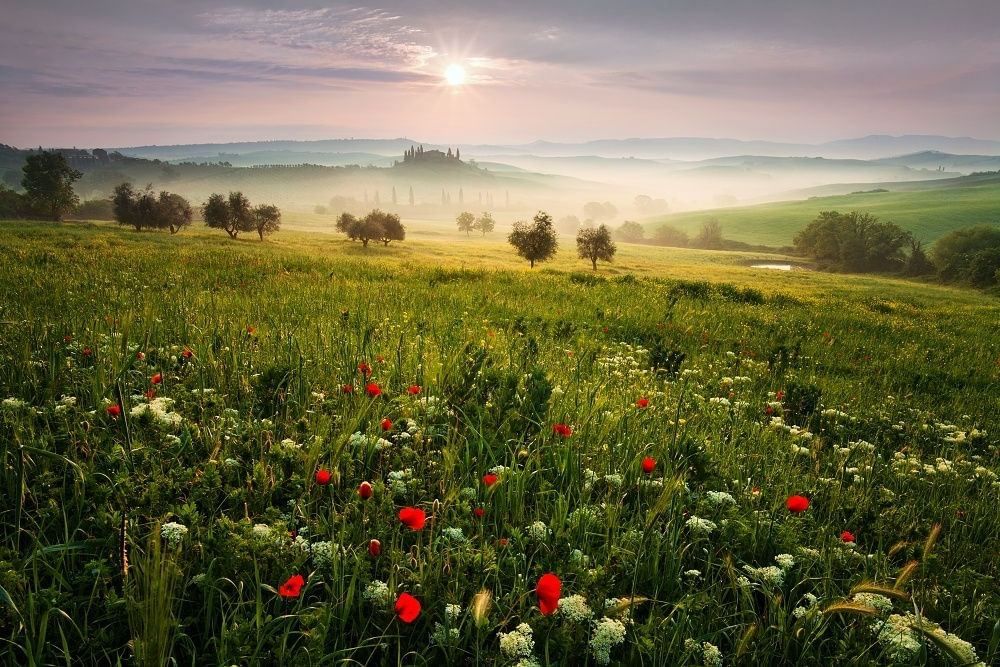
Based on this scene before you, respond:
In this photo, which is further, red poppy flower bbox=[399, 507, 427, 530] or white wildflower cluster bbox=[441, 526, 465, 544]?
white wildflower cluster bbox=[441, 526, 465, 544]

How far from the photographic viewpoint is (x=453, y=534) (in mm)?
2465

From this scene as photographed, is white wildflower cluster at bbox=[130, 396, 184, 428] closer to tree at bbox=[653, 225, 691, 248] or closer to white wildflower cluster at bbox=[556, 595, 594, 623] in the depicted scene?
white wildflower cluster at bbox=[556, 595, 594, 623]

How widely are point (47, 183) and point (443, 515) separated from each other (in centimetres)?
12554

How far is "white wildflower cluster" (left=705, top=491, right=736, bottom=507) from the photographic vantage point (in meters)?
2.99

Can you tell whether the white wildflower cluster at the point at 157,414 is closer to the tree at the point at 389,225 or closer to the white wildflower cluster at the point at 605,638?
the white wildflower cluster at the point at 605,638

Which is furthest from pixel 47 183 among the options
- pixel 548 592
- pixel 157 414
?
pixel 548 592

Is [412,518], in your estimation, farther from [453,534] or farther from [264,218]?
[264,218]

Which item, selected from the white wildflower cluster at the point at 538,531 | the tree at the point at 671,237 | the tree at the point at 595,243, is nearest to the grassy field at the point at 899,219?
the tree at the point at 671,237

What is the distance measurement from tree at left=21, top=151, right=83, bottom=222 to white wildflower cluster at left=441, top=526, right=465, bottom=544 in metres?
123

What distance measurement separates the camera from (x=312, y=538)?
105 inches

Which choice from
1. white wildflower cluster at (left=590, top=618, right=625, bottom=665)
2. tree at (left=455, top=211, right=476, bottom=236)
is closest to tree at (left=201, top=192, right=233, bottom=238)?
white wildflower cluster at (left=590, top=618, right=625, bottom=665)

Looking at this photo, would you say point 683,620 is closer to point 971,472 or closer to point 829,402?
point 971,472

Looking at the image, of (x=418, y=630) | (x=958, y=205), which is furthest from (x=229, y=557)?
(x=958, y=205)

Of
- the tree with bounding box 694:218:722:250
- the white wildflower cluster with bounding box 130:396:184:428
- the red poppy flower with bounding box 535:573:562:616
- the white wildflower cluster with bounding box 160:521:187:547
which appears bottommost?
the white wildflower cluster with bounding box 160:521:187:547
